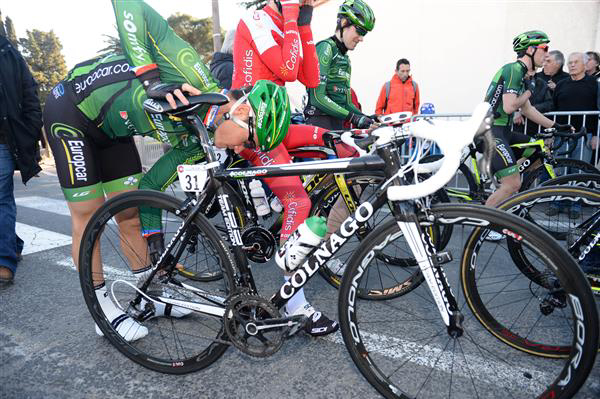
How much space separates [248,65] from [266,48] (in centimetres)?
19

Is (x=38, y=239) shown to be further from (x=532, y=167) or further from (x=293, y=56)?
(x=532, y=167)

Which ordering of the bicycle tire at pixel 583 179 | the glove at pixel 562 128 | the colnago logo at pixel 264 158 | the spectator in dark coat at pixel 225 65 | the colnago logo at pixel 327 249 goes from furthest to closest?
1. the glove at pixel 562 128
2. the spectator in dark coat at pixel 225 65
3. the bicycle tire at pixel 583 179
4. the colnago logo at pixel 264 158
5. the colnago logo at pixel 327 249

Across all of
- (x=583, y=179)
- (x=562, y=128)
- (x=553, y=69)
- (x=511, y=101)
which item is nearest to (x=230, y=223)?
(x=583, y=179)

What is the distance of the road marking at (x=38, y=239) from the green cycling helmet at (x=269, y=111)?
12.0ft

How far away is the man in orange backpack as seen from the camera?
304 inches

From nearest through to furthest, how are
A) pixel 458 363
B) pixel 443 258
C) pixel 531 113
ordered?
1. pixel 443 258
2. pixel 458 363
3. pixel 531 113

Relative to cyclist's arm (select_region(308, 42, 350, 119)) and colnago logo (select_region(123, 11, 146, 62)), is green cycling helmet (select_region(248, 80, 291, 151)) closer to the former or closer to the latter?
colnago logo (select_region(123, 11, 146, 62))

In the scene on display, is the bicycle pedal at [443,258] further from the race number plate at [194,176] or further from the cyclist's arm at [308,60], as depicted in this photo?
the cyclist's arm at [308,60]

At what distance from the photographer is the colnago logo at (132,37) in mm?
2027

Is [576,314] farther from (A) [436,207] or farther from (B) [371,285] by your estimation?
(B) [371,285]

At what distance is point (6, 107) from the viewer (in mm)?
3221

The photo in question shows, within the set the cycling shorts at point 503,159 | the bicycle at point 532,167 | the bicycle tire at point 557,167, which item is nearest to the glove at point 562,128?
the bicycle at point 532,167

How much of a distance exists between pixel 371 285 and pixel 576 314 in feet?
5.53

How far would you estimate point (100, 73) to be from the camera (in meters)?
2.23
